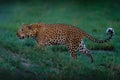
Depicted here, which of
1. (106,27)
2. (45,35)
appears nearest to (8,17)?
(45,35)

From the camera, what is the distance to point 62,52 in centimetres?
1021

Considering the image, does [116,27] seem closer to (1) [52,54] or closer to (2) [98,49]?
(2) [98,49]

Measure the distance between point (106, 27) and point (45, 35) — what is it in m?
1.13

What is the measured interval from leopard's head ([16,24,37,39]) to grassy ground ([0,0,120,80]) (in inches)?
4.1

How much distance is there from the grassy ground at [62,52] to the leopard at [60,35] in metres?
0.09

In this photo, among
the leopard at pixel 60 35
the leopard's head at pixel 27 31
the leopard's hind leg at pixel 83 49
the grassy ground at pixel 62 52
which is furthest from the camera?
the leopard's head at pixel 27 31

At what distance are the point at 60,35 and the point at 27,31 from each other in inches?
23.8

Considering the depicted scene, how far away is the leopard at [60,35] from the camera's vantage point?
33.7 ft

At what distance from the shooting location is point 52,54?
10.1 m

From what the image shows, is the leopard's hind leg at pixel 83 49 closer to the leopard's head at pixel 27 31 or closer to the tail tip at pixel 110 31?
the tail tip at pixel 110 31

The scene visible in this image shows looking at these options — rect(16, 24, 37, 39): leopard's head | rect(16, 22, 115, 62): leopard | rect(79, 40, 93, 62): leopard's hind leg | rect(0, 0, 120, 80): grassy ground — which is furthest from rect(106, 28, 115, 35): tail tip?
rect(16, 24, 37, 39): leopard's head

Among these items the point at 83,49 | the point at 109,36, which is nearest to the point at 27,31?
the point at 83,49

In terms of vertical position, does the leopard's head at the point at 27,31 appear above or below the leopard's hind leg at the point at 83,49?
above

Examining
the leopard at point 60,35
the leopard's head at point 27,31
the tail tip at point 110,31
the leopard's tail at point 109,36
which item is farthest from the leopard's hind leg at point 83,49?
the leopard's head at point 27,31
